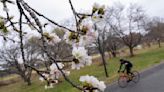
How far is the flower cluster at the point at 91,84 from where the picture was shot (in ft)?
7.03

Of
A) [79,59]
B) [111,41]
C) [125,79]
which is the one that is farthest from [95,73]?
[79,59]

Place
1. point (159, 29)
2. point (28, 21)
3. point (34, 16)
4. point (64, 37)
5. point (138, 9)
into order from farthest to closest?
point (159, 29) < point (138, 9) < point (64, 37) < point (28, 21) < point (34, 16)

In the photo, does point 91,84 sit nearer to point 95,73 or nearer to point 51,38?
point 51,38

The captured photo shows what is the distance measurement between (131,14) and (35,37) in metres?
56.1

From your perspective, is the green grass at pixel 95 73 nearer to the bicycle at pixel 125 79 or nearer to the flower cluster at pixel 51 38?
the bicycle at pixel 125 79

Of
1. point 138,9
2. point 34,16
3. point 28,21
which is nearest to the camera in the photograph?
point 34,16

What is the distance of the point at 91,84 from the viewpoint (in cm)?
217

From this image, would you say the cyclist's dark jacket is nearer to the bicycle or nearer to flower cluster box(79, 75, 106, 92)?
the bicycle

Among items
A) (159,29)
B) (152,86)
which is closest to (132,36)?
(159,29)

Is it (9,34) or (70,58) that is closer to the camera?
(70,58)

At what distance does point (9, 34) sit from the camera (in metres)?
2.51

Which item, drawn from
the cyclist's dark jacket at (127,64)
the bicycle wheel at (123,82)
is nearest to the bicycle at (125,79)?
the bicycle wheel at (123,82)

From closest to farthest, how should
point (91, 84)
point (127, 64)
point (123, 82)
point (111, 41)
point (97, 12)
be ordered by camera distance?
point (91, 84) → point (97, 12) → point (127, 64) → point (123, 82) → point (111, 41)

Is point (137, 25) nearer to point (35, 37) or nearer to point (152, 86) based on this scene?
point (152, 86)
